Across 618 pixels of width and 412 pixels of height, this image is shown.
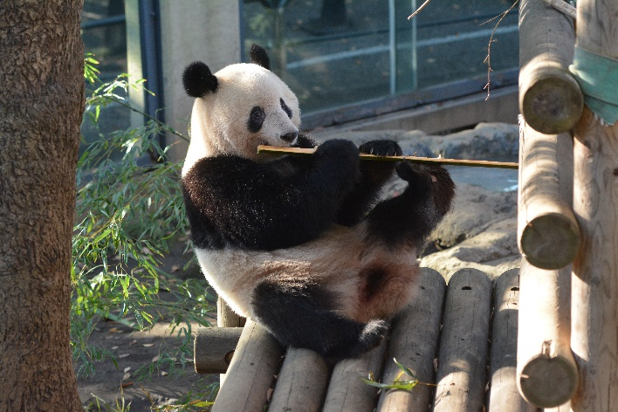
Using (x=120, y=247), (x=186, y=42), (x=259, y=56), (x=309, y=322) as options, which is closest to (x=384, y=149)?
(x=309, y=322)

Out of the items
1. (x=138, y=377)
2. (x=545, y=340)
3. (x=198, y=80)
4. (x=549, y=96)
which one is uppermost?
(x=198, y=80)

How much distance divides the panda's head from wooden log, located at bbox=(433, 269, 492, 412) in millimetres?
823

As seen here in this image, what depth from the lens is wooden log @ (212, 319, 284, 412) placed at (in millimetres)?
2473

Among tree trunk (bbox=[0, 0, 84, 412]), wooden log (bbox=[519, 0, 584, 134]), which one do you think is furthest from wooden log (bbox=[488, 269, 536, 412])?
tree trunk (bbox=[0, 0, 84, 412])

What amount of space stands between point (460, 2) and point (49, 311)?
5.92m

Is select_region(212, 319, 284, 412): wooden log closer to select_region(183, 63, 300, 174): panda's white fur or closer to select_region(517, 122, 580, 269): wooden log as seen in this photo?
select_region(183, 63, 300, 174): panda's white fur

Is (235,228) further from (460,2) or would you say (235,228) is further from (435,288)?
(460,2)

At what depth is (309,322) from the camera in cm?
267

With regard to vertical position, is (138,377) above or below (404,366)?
below

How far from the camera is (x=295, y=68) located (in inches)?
269

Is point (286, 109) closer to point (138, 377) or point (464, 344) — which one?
point (464, 344)

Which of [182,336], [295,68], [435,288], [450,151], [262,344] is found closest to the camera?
[262,344]

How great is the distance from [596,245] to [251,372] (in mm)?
1190

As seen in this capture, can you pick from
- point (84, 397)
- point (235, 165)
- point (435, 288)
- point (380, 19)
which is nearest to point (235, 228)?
point (235, 165)
